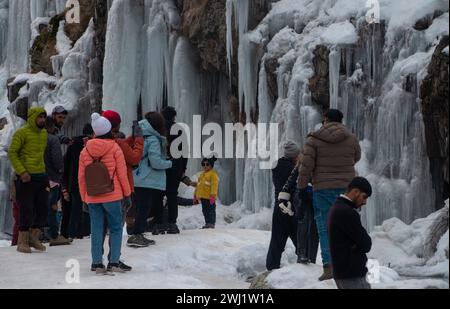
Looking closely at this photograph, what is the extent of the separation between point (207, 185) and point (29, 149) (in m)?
4.80

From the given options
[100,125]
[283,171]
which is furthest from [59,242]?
[283,171]

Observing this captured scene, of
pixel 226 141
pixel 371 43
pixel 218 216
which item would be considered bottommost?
pixel 218 216

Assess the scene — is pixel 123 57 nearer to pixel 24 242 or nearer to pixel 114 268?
pixel 24 242

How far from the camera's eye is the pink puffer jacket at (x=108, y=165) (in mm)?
7895

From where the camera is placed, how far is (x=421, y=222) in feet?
39.4

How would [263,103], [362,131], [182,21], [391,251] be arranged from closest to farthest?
[391,251] → [362,131] → [263,103] → [182,21]

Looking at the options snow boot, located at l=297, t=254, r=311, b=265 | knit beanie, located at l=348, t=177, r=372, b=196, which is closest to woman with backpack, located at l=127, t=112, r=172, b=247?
snow boot, located at l=297, t=254, r=311, b=265

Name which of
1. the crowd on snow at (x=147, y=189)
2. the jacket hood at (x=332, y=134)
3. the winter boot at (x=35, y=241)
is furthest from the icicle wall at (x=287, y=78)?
the winter boot at (x=35, y=241)

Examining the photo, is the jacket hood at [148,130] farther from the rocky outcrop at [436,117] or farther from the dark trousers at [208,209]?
the rocky outcrop at [436,117]

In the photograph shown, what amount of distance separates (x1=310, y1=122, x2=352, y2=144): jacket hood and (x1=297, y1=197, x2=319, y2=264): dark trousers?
2.94 feet

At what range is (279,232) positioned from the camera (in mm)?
8375
